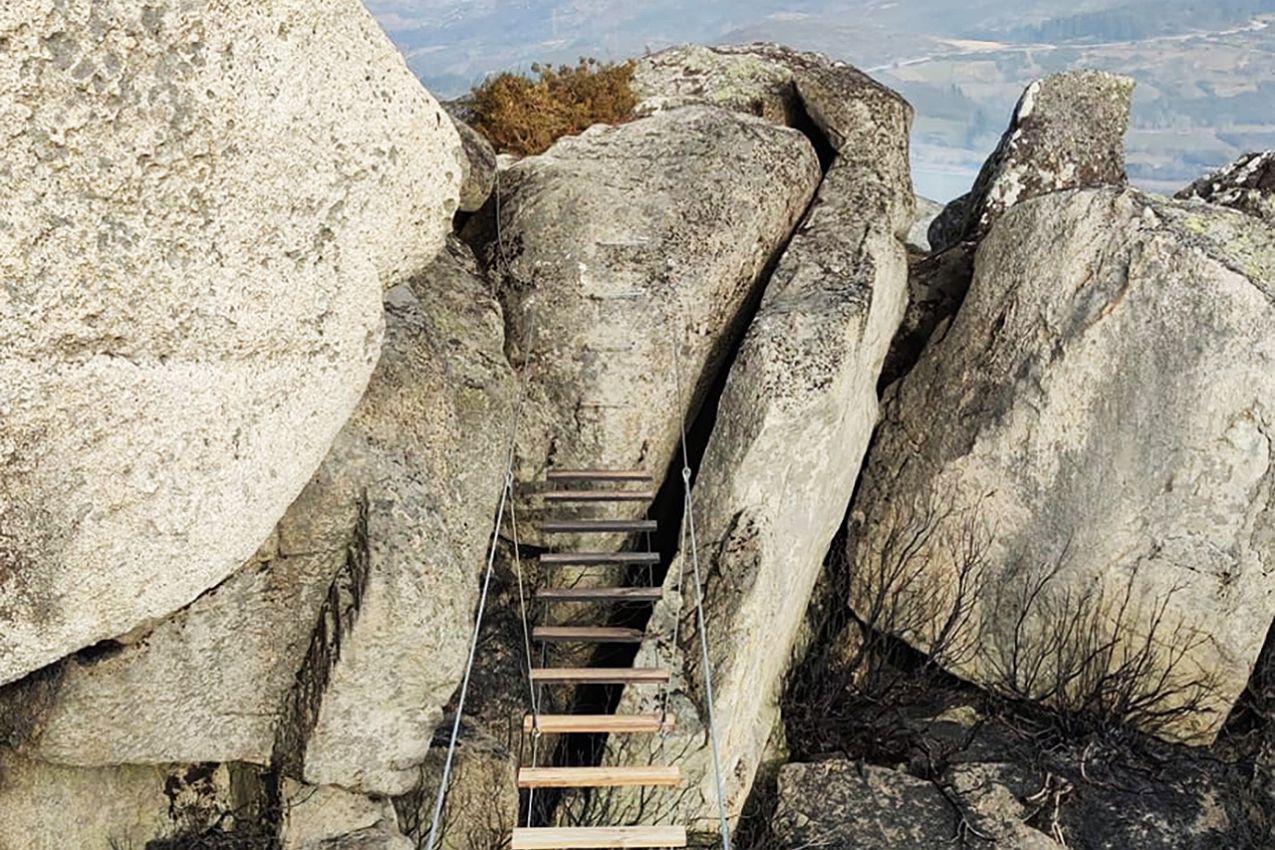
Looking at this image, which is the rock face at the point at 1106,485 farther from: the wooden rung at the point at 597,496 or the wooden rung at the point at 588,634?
the wooden rung at the point at 588,634

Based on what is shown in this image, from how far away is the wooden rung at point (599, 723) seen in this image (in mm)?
10086

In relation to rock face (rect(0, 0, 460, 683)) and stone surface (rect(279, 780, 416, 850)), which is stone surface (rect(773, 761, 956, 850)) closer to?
stone surface (rect(279, 780, 416, 850))

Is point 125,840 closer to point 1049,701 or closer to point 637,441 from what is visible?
point 637,441

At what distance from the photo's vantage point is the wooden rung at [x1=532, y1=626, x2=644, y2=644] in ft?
36.4

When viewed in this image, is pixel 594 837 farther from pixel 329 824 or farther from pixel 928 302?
pixel 928 302

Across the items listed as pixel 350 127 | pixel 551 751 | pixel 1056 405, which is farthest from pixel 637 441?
pixel 350 127

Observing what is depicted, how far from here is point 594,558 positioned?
1154cm

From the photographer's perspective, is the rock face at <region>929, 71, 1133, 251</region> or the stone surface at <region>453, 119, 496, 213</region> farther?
the rock face at <region>929, 71, 1133, 251</region>

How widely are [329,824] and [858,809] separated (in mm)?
4354

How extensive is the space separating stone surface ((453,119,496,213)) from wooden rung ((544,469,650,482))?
267 cm

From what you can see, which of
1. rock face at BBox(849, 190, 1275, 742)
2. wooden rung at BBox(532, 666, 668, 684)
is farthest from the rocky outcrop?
wooden rung at BBox(532, 666, 668, 684)

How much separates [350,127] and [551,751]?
18.8ft

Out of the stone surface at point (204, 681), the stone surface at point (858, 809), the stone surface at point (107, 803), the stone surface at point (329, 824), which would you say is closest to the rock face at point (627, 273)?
the stone surface at point (858, 809)

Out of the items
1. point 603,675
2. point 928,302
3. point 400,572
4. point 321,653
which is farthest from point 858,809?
point 928,302
